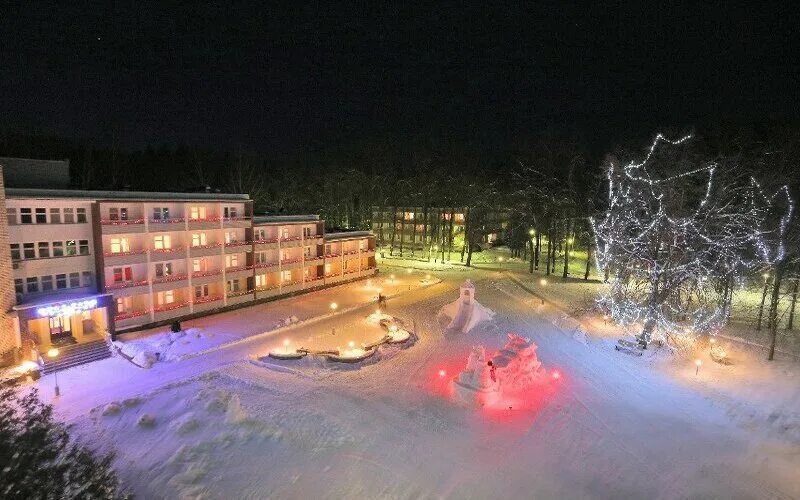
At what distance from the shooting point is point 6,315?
23406 millimetres

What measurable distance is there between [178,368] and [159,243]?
38.0 feet

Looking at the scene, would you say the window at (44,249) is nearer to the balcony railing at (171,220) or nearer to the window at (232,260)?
the balcony railing at (171,220)

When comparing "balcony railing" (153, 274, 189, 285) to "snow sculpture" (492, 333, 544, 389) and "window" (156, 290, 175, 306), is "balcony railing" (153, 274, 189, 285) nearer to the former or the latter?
"window" (156, 290, 175, 306)

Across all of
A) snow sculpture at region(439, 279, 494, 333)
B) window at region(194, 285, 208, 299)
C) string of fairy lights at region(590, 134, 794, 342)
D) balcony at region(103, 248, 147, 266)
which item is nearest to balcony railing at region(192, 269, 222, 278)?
window at region(194, 285, 208, 299)

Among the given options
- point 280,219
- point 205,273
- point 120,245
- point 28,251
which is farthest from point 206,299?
point 28,251

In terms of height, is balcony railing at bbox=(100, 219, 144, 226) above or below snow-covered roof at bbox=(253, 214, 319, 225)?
above

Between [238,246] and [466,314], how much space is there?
19092mm

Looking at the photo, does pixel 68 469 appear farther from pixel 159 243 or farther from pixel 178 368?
pixel 159 243

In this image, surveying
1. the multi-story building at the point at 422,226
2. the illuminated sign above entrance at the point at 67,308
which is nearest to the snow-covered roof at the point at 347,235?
the multi-story building at the point at 422,226

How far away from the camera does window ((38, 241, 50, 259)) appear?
85.8ft

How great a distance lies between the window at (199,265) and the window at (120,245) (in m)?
4.66

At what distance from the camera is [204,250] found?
33.9m

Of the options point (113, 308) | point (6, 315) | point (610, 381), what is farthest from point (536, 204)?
point (6, 315)

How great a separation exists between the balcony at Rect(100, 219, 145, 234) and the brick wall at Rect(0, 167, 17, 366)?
16.5ft
